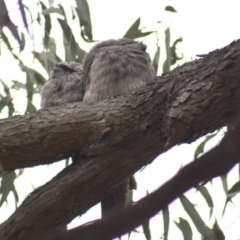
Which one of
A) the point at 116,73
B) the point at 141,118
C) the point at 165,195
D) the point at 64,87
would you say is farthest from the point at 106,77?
the point at 165,195

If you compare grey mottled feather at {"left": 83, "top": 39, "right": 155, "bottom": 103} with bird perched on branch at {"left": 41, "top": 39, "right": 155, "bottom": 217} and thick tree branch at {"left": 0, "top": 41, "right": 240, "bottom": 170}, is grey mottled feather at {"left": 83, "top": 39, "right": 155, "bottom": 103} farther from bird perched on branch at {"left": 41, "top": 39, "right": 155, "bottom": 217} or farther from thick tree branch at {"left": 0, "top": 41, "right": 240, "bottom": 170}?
thick tree branch at {"left": 0, "top": 41, "right": 240, "bottom": 170}

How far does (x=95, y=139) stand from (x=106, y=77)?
403 mm

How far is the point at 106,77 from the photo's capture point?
230 centimetres

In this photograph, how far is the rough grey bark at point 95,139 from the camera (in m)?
1.87

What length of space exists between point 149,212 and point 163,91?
1.67 metres

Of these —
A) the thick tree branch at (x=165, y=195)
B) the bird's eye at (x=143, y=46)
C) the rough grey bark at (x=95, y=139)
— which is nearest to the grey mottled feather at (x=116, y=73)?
the bird's eye at (x=143, y=46)

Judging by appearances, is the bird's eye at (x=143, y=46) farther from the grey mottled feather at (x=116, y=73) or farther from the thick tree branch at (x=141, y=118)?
the thick tree branch at (x=141, y=118)

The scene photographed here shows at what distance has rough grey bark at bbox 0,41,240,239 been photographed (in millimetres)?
1871

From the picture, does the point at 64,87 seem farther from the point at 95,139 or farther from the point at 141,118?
the point at 141,118

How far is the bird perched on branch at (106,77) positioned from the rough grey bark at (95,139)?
0.17 metres

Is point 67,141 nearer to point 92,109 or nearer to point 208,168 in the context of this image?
point 92,109

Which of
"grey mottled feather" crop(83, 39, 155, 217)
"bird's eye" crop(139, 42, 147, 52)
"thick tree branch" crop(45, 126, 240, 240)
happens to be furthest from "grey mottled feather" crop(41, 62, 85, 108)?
"thick tree branch" crop(45, 126, 240, 240)

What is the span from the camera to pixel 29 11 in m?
2.87

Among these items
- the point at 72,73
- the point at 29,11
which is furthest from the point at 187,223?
the point at 29,11
